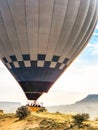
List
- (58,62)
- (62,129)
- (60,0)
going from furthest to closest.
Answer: (58,62) < (60,0) < (62,129)

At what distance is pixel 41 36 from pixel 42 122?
440 inches

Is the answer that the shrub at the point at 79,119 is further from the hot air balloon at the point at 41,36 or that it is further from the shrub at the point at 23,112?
the hot air balloon at the point at 41,36

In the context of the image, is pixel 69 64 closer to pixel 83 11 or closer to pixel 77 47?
pixel 77 47

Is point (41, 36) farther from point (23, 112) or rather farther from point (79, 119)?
point (79, 119)

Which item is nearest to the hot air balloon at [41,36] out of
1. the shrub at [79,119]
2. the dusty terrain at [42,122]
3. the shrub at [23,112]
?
the shrub at [23,112]

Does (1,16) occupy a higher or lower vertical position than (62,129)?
higher

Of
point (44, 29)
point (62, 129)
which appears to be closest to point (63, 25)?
point (44, 29)

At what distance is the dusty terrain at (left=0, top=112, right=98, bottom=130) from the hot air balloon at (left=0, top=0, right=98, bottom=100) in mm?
4681

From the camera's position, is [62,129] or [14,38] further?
[14,38]

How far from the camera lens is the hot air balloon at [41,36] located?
177ft

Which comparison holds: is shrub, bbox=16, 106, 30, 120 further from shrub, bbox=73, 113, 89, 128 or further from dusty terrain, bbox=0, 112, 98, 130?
shrub, bbox=73, 113, 89, 128

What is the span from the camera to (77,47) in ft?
191

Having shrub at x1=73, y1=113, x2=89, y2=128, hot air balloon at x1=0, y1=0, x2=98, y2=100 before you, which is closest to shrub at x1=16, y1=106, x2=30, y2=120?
hot air balloon at x1=0, y1=0, x2=98, y2=100

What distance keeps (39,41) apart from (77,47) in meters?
5.53
